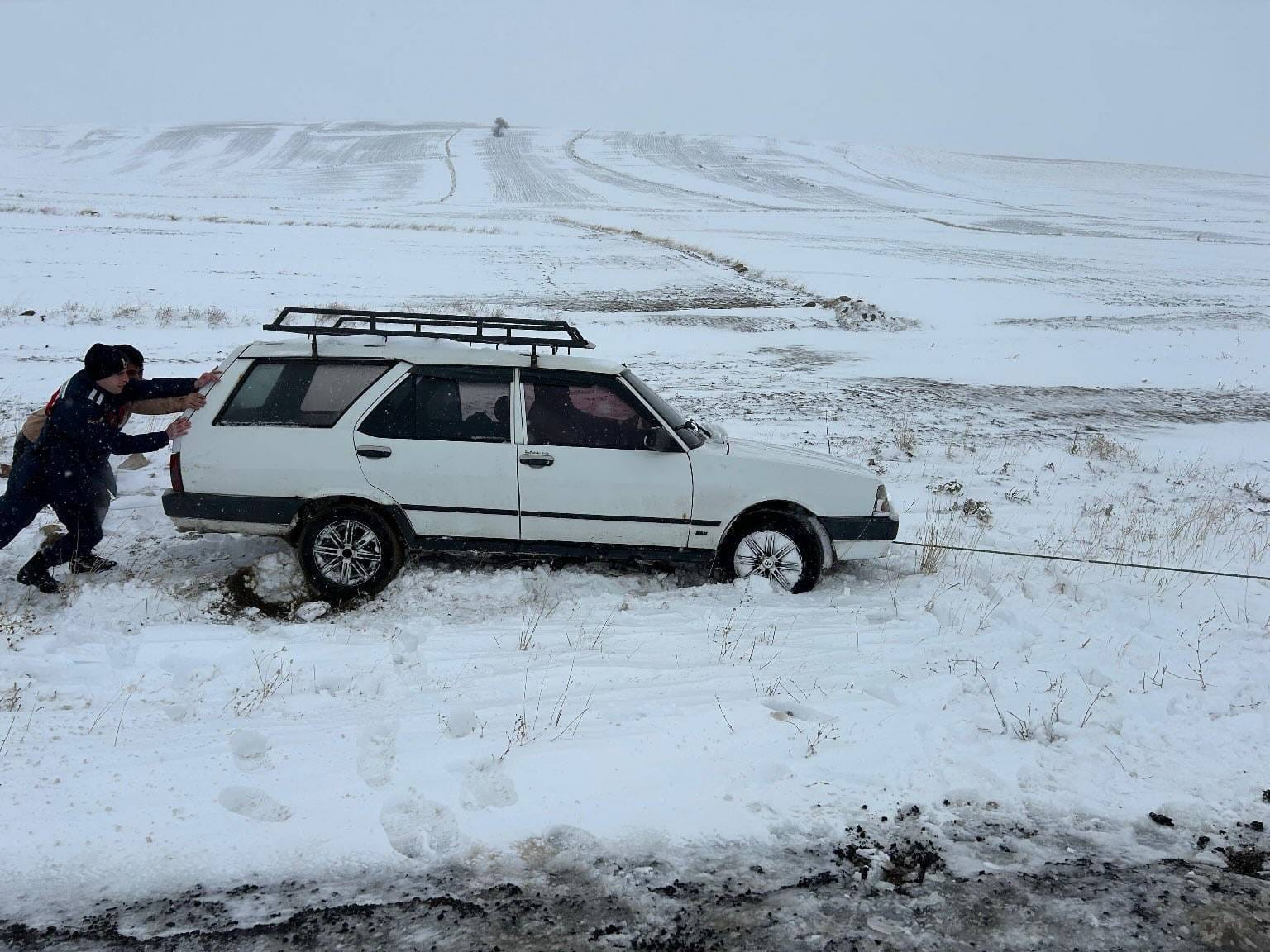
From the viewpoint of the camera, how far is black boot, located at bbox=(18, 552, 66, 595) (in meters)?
5.91

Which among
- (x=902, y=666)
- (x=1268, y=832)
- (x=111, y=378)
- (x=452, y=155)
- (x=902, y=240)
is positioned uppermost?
(x=452, y=155)

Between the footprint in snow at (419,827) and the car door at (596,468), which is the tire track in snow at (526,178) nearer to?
the car door at (596,468)

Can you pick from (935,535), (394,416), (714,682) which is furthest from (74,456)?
(935,535)

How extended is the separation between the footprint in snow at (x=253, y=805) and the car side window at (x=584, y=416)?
2861 millimetres

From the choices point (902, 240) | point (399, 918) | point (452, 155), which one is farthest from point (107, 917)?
point (452, 155)

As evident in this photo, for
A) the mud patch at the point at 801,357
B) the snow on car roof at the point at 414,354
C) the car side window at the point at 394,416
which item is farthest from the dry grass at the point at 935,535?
the mud patch at the point at 801,357

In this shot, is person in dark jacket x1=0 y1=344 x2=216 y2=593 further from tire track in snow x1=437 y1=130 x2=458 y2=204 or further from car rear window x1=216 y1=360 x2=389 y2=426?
tire track in snow x1=437 y1=130 x2=458 y2=204

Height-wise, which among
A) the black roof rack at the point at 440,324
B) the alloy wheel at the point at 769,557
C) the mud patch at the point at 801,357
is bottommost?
the alloy wheel at the point at 769,557

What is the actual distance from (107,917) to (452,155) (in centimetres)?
8716

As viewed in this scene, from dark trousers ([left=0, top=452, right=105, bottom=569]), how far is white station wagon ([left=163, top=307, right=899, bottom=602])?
559 mm

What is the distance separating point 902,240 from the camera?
39.0 m

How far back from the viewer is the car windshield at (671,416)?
6281 mm

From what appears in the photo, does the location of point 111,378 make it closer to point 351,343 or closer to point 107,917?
point 351,343

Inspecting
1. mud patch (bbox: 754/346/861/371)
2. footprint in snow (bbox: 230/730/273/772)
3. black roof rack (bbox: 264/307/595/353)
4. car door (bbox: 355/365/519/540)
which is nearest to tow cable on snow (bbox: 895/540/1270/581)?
black roof rack (bbox: 264/307/595/353)
